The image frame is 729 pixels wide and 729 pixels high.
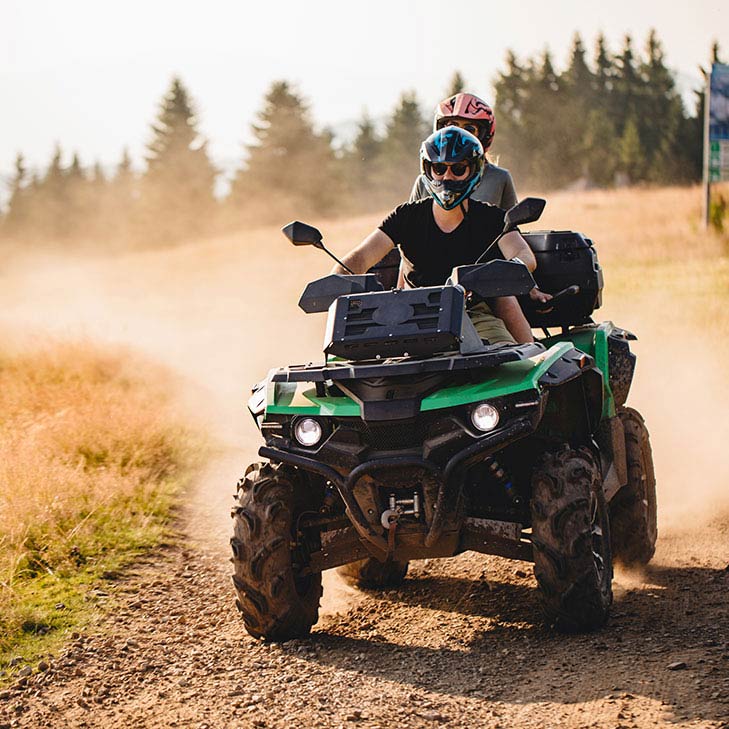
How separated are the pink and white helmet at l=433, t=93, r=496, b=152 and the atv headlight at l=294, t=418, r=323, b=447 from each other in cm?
304

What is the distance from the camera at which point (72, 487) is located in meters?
9.22

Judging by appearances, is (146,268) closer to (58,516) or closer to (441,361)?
(58,516)

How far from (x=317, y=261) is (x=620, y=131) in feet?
178

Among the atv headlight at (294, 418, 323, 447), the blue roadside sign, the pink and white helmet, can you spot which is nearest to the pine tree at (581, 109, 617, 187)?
the blue roadside sign

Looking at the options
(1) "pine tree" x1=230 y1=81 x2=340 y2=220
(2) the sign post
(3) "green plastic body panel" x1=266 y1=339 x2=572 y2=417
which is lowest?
(3) "green plastic body panel" x1=266 y1=339 x2=572 y2=417

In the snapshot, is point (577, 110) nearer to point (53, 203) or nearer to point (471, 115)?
point (53, 203)

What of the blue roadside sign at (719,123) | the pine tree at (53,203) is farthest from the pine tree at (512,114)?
the blue roadside sign at (719,123)

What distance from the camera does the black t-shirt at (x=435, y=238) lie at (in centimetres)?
671

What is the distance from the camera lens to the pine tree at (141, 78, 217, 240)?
6712 centimetres

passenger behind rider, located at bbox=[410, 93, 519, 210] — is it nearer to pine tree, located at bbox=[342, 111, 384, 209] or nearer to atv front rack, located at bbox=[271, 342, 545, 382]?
atv front rack, located at bbox=[271, 342, 545, 382]

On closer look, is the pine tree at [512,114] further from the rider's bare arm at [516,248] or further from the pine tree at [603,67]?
the rider's bare arm at [516,248]

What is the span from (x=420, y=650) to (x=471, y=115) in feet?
12.2

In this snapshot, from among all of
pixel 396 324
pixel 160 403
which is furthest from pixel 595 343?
pixel 160 403

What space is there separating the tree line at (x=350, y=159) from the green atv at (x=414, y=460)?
56292 mm
